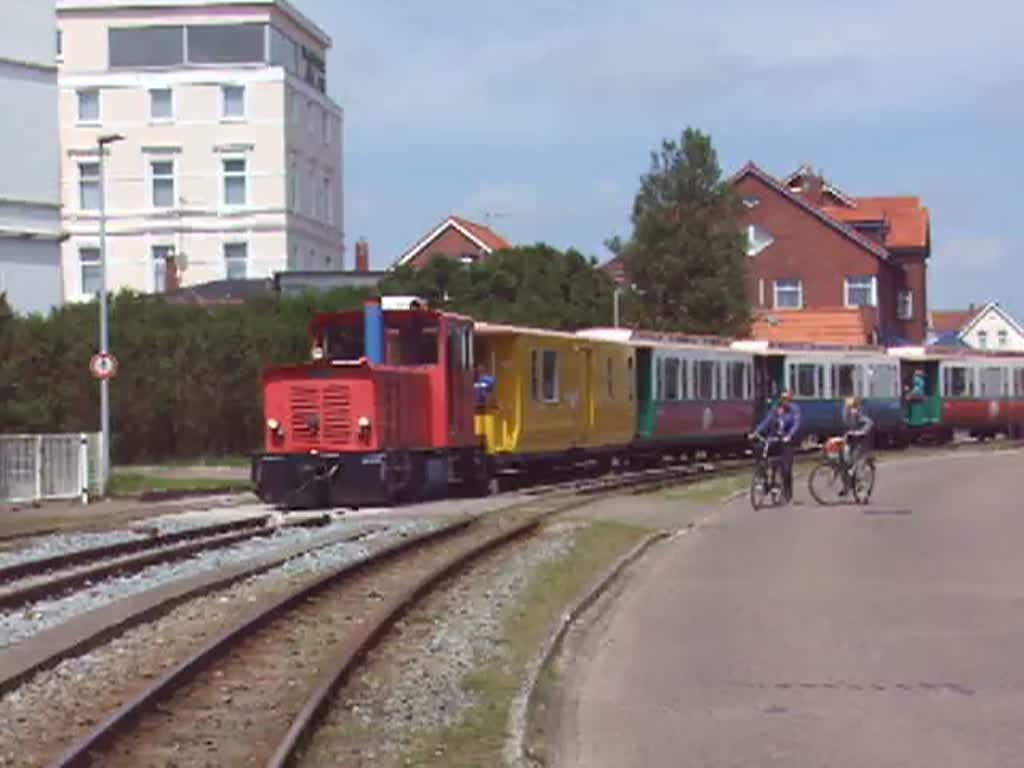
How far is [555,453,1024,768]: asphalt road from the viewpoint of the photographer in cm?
962

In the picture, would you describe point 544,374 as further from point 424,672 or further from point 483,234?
point 483,234

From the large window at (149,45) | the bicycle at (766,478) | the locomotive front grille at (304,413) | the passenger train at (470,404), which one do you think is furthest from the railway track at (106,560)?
the large window at (149,45)

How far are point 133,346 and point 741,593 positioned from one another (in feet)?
102

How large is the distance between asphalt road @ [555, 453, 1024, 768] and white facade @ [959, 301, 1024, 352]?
11929 cm

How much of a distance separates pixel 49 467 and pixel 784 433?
508 inches

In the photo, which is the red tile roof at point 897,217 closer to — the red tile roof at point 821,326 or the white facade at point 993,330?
the red tile roof at point 821,326

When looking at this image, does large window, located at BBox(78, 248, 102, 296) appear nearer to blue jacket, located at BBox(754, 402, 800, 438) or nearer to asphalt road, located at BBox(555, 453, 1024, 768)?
blue jacket, located at BBox(754, 402, 800, 438)

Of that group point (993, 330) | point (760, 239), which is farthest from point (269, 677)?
point (993, 330)

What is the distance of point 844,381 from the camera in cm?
5512

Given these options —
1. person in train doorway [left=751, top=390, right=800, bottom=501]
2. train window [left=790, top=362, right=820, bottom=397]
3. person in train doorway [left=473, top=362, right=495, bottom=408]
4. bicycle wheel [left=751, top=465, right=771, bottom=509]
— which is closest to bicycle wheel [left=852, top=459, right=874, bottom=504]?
person in train doorway [left=751, top=390, right=800, bottom=501]

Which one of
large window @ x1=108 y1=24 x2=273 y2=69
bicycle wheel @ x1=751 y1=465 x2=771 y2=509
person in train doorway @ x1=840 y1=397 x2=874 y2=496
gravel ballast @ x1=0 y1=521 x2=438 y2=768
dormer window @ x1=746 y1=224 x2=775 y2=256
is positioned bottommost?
gravel ballast @ x1=0 y1=521 x2=438 y2=768

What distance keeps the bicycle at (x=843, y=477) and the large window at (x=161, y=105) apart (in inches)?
1951

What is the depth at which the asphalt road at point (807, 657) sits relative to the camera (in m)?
9.62

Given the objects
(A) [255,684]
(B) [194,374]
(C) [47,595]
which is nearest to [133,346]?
(B) [194,374]
